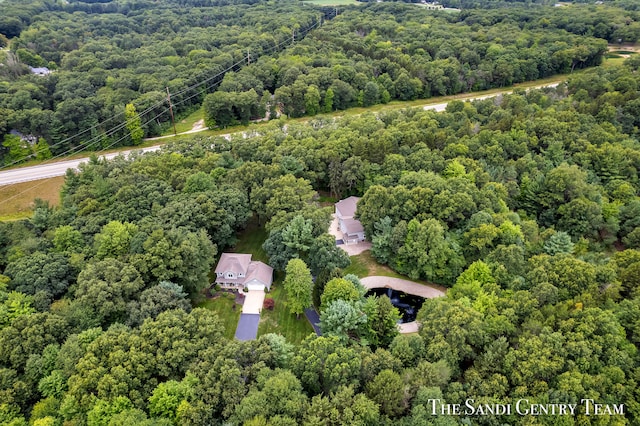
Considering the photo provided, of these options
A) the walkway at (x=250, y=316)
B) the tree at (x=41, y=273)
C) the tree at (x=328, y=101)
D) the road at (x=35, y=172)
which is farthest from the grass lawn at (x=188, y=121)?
the walkway at (x=250, y=316)

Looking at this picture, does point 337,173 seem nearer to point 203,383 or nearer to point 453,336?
point 453,336

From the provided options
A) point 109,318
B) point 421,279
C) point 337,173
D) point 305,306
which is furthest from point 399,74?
point 109,318

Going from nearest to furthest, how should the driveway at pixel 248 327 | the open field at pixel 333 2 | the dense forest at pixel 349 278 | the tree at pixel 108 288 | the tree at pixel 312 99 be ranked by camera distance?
the dense forest at pixel 349 278 < the tree at pixel 108 288 < the driveway at pixel 248 327 < the tree at pixel 312 99 < the open field at pixel 333 2

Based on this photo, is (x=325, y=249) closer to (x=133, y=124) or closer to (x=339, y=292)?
(x=339, y=292)

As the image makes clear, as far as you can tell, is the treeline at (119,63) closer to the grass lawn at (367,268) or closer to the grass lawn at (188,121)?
the grass lawn at (188,121)

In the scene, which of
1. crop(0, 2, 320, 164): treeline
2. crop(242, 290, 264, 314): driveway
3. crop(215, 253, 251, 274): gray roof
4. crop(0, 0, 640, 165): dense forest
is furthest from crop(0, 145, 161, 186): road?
crop(242, 290, 264, 314): driveway

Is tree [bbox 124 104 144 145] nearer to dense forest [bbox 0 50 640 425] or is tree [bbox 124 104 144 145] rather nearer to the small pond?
dense forest [bbox 0 50 640 425]

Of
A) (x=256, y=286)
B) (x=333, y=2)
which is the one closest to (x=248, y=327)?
(x=256, y=286)

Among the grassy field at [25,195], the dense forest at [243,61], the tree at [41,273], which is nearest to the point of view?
the tree at [41,273]
